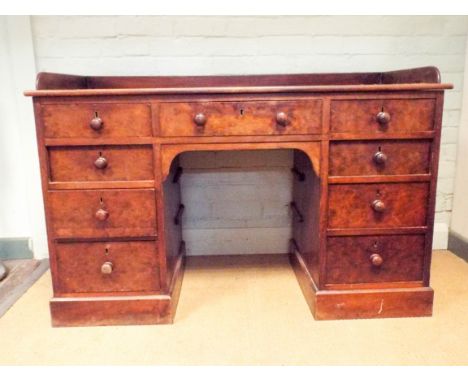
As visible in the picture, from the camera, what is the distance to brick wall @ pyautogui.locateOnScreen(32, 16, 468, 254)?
1939 millimetres

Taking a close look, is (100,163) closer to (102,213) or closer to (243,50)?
(102,213)

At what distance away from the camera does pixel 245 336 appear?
1.43 m

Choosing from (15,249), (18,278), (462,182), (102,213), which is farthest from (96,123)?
(462,182)

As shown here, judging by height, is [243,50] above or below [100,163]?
above

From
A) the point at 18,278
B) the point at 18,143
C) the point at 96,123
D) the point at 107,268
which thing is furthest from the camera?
the point at 18,143

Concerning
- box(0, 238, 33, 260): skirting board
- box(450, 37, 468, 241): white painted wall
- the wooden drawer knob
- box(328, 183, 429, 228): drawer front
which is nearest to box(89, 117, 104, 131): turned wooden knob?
the wooden drawer knob

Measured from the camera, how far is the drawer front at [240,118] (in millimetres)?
1389

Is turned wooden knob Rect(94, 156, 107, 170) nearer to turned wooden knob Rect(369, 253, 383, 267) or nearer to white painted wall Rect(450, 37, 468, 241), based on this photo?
turned wooden knob Rect(369, 253, 383, 267)

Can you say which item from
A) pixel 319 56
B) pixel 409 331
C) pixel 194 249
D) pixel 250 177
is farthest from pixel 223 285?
pixel 319 56

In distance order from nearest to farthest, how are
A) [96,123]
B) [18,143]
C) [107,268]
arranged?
[96,123]
[107,268]
[18,143]

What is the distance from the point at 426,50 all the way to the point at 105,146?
1.62 m
